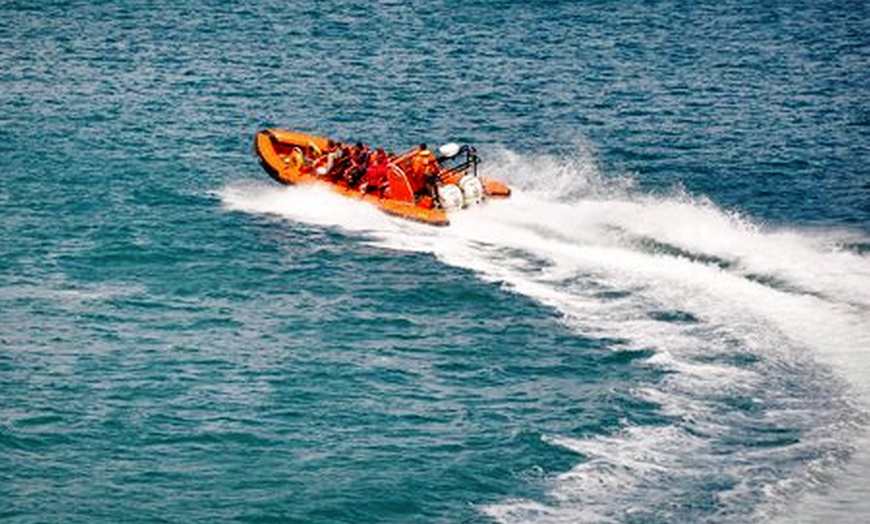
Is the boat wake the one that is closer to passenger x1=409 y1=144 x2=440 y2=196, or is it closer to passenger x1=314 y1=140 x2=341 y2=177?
passenger x1=314 y1=140 x2=341 y2=177

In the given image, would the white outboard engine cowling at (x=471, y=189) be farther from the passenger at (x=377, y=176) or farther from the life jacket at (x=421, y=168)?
the passenger at (x=377, y=176)

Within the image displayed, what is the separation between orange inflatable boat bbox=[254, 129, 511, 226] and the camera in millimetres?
45219

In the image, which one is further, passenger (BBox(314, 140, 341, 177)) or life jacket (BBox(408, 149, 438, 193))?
passenger (BBox(314, 140, 341, 177))

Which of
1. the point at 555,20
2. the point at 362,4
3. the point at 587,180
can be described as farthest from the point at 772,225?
the point at 362,4

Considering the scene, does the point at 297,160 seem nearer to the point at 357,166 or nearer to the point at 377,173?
the point at 357,166

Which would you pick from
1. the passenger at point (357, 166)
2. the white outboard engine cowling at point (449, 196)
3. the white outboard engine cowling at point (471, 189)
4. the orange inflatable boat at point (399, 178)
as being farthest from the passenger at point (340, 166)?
the white outboard engine cowling at point (471, 189)

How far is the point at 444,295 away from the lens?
40656mm

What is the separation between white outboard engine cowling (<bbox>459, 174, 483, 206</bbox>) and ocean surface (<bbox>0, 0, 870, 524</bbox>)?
0.45m

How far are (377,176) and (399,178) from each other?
3.00ft

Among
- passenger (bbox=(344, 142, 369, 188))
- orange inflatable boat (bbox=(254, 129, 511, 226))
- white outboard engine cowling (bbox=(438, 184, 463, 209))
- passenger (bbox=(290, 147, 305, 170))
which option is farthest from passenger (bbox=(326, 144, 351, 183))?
white outboard engine cowling (bbox=(438, 184, 463, 209))

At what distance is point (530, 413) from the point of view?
111ft

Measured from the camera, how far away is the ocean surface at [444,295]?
30.8 m

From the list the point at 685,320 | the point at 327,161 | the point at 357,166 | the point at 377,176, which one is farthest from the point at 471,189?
the point at 685,320

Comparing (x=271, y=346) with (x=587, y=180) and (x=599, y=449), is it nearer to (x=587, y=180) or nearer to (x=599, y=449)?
(x=599, y=449)
